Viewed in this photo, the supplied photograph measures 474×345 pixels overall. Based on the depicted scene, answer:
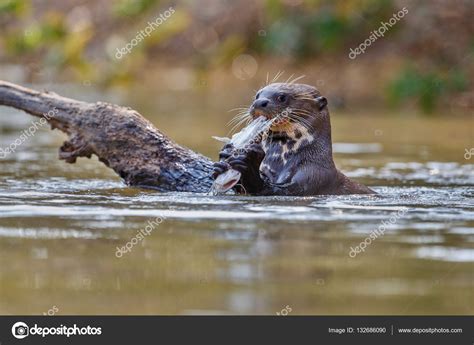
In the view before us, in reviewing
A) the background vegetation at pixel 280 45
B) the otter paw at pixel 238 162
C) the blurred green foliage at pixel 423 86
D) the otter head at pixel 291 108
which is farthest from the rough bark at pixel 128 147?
the blurred green foliage at pixel 423 86

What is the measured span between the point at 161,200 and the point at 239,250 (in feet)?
5.50

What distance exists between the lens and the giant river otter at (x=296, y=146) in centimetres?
702

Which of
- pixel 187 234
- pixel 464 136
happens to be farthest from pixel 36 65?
pixel 187 234

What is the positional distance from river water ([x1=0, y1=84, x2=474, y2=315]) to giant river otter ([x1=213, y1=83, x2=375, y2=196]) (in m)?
0.22

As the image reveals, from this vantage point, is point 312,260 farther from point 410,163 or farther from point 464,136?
point 464,136

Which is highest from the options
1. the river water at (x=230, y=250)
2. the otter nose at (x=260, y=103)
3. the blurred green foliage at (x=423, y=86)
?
the blurred green foliage at (x=423, y=86)

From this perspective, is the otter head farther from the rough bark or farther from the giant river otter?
the rough bark

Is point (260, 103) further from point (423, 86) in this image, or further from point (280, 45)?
point (280, 45)

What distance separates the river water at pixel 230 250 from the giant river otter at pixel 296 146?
221mm

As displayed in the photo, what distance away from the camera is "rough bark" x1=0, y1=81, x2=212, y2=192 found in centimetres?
730

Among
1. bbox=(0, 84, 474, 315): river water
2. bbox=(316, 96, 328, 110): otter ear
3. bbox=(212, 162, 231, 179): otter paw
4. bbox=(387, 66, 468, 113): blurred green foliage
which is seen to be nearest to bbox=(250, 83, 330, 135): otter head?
bbox=(316, 96, 328, 110): otter ear

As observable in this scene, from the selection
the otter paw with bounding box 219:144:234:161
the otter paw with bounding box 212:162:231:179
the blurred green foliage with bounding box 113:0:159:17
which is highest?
the blurred green foliage with bounding box 113:0:159:17

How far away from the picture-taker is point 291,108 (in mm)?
7125

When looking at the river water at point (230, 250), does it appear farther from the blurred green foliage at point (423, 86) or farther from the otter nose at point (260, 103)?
the blurred green foliage at point (423, 86)
